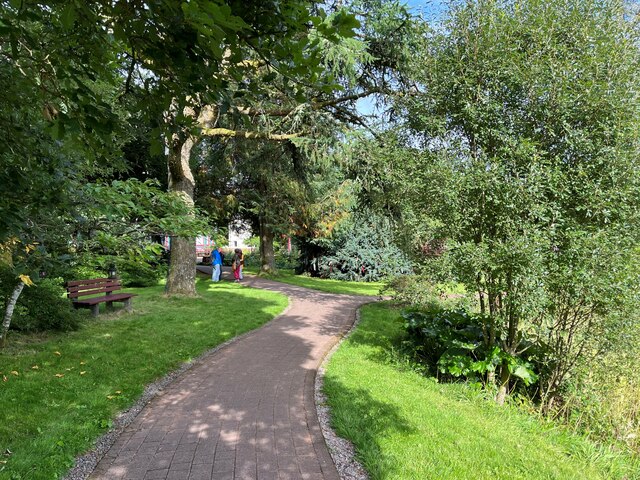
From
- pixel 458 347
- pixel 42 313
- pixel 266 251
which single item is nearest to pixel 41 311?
pixel 42 313

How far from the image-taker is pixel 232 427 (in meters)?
4.09

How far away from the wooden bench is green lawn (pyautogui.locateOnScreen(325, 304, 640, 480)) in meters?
5.52

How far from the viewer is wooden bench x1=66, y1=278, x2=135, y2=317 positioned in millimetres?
8422

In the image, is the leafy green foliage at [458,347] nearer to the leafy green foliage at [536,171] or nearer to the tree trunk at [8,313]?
the leafy green foliage at [536,171]

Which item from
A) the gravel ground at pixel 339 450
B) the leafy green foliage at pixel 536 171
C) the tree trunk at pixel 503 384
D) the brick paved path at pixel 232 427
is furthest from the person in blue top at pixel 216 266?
the tree trunk at pixel 503 384

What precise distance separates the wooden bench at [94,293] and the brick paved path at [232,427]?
11.3 feet

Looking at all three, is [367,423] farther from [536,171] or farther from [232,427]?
[536,171]

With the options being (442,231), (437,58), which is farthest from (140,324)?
(437,58)

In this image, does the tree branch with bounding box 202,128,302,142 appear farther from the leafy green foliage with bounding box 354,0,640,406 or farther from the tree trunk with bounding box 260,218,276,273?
the tree trunk with bounding box 260,218,276,273

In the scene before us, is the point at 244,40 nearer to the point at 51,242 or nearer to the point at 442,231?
the point at 51,242

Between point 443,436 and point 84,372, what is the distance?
14.8 ft

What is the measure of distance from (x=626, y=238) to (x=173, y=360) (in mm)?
6163

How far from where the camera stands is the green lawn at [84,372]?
11.8 feet

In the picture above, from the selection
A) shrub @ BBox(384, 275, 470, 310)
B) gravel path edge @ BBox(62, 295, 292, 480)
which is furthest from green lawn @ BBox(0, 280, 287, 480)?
shrub @ BBox(384, 275, 470, 310)
